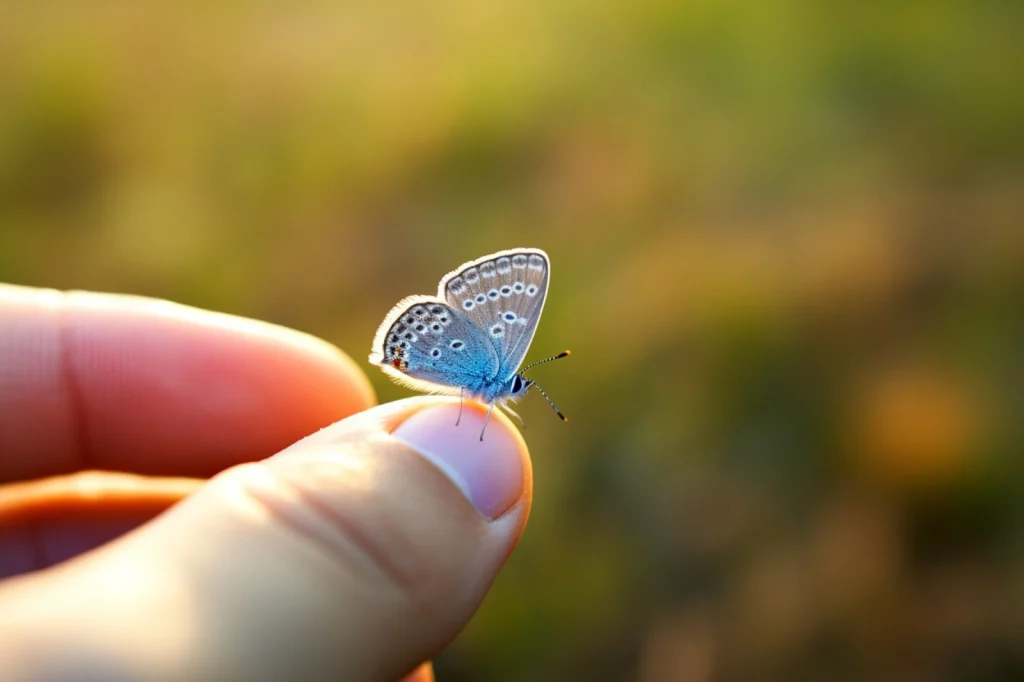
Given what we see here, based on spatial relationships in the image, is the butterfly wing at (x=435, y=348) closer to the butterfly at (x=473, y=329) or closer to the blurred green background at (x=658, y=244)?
the butterfly at (x=473, y=329)

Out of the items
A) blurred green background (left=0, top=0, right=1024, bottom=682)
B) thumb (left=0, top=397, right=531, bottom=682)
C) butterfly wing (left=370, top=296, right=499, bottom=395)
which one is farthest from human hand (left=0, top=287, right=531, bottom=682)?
blurred green background (left=0, top=0, right=1024, bottom=682)

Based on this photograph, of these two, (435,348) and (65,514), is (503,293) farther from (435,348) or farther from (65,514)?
(65,514)

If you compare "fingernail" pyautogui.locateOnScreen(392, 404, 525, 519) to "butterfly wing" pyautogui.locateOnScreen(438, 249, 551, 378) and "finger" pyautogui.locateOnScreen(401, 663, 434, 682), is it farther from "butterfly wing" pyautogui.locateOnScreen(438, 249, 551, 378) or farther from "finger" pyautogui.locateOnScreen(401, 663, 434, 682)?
"finger" pyautogui.locateOnScreen(401, 663, 434, 682)

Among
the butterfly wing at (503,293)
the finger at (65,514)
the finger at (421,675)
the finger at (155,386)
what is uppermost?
the butterfly wing at (503,293)

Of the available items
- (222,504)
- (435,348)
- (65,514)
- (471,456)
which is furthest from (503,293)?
(65,514)

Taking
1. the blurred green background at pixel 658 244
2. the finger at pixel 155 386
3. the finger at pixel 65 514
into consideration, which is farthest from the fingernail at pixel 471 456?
the blurred green background at pixel 658 244
